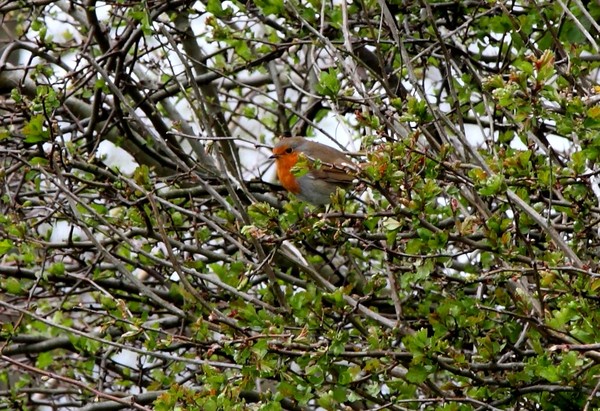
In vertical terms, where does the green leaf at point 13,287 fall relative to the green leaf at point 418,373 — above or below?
above

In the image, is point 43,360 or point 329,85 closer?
point 329,85

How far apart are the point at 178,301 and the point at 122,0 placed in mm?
1565

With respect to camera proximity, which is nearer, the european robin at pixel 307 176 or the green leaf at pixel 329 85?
the green leaf at pixel 329 85

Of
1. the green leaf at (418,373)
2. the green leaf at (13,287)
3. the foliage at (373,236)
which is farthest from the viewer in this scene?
the green leaf at (13,287)

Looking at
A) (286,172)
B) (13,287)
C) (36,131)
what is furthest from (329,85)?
(13,287)

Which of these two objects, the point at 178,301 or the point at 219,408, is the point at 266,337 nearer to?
the point at 219,408

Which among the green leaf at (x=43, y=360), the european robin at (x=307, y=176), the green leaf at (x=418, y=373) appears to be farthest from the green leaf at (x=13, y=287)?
the green leaf at (x=418, y=373)

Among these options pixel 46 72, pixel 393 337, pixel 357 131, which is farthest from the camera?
pixel 357 131

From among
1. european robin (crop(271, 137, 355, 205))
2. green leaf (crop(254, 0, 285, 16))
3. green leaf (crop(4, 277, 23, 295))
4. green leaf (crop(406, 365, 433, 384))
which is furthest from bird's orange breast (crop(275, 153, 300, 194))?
green leaf (crop(406, 365, 433, 384))

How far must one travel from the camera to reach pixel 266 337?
3.44 meters

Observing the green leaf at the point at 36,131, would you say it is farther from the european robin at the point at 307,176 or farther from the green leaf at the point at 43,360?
the green leaf at the point at 43,360

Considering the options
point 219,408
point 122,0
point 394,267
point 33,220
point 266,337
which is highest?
point 122,0

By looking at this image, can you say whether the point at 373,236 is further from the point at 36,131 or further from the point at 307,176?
the point at 307,176

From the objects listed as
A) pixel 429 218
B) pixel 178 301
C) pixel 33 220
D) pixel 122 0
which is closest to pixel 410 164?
pixel 429 218
